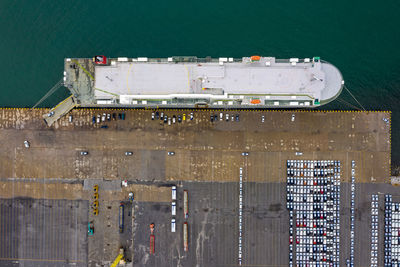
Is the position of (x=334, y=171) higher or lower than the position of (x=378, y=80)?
lower

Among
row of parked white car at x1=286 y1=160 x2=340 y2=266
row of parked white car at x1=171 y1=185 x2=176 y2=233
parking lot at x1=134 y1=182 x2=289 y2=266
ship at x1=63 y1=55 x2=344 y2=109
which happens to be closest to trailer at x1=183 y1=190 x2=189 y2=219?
parking lot at x1=134 y1=182 x2=289 y2=266

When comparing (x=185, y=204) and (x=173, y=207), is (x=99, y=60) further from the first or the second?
(x=185, y=204)

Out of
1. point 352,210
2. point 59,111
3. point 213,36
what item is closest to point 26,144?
point 59,111

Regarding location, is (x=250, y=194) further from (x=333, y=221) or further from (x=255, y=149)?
(x=333, y=221)

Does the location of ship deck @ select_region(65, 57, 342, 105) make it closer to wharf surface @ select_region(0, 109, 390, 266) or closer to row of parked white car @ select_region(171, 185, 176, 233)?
wharf surface @ select_region(0, 109, 390, 266)

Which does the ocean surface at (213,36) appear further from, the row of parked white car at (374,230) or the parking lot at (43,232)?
the parking lot at (43,232)

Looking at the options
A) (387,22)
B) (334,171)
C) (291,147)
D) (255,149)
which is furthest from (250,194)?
(387,22)
